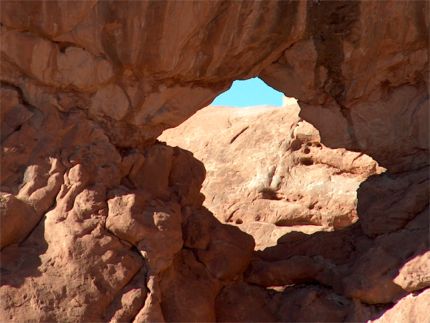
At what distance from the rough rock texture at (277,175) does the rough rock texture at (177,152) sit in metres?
2.03

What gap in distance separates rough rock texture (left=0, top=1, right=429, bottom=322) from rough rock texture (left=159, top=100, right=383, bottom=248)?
2027 millimetres

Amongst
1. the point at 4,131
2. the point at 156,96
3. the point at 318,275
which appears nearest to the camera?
the point at 4,131

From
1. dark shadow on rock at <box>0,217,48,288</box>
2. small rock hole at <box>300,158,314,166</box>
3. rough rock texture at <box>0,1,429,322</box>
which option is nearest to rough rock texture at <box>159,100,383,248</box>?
small rock hole at <box>300,158,314,166</box>

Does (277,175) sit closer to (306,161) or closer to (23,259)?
(306,161)

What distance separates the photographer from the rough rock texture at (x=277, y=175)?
9.57 meters

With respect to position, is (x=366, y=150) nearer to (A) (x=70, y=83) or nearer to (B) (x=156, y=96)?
(B) (x=156, y=96)

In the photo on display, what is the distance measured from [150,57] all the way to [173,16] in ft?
1.00

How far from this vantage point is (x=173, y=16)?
617cm

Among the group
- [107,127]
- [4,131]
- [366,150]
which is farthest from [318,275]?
[4,131]

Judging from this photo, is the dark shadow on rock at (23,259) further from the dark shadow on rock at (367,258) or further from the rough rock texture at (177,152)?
the dark shadow on rock at (367,258)

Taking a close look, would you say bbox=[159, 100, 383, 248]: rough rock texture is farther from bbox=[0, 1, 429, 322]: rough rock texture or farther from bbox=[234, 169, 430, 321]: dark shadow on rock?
bbox=[0, 1, 429, 322]: rough rock texture

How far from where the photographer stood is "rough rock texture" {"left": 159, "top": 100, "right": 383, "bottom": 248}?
31.4 feet

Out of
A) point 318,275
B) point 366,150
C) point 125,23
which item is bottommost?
point 318,275

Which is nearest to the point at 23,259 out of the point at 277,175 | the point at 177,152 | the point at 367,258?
the point at 177,152
